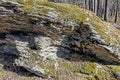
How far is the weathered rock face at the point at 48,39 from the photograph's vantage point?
9297mm

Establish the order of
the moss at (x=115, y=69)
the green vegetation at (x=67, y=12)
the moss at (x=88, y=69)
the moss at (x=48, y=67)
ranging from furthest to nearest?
the moss at (x=115, y=69)
the moss at (x=88, y=69)
the green vegetation at (x=67, y=12)
the moss at (x=48, y=67)

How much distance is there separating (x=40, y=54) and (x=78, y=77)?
1.88 meters

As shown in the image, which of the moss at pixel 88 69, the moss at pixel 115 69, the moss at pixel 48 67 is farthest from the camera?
the moss at pixel 115 69

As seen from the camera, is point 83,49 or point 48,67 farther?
point 83,49

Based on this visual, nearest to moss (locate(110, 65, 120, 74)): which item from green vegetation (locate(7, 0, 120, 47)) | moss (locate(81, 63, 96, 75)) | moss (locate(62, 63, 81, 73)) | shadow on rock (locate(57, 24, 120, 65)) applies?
shadow on rock (locate(57, 24, 120, 65))

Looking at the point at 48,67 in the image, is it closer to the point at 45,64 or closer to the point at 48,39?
the point at 45,64

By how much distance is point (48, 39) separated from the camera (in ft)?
31.8

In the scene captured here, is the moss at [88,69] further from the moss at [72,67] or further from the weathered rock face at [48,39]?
the weathered rock face at [48,39]

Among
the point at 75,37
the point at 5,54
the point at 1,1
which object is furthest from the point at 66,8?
the point at 5,54

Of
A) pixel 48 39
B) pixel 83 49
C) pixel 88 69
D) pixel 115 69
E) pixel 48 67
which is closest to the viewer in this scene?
pixel 48 67

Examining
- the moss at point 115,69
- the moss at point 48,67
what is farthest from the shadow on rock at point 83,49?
the moss at point 48,67

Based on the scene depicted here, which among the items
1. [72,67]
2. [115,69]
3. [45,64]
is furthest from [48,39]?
[115,69]

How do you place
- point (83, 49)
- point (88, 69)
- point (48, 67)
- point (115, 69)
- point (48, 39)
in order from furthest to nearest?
point (83, 49) → point (48, 39) → point (115, 69) → point (88, 69) → point (48, 67)

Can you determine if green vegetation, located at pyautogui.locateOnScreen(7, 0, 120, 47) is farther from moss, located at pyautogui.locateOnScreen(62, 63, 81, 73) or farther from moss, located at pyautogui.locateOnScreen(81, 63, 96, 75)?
moss, located at pyautogui.locateOnScreen(62, 63, 81, 73)
